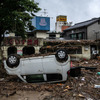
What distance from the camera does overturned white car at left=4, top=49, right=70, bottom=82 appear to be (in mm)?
5258

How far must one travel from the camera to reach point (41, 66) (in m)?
5.27

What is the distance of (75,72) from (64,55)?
213 cm

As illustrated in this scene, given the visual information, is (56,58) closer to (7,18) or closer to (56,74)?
(56,74)

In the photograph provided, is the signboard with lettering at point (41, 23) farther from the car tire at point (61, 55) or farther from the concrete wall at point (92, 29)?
the car tire at point (61, 55)

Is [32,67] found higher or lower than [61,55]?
lower

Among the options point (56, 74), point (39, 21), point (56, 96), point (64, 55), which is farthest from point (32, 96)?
point (39, 21)

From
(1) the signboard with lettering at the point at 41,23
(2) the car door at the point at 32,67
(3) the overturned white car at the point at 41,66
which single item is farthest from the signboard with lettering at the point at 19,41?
(1) the signboard with lettering at the point at 41,23

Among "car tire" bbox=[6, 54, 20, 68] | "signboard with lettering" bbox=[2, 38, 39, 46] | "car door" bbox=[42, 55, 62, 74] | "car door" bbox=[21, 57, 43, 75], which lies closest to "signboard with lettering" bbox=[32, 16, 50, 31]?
"signboard with lettering" bbox=[2, 38, 39, 46]

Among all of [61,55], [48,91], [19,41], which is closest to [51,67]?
[61,55]

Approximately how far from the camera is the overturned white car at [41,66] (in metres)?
5.26

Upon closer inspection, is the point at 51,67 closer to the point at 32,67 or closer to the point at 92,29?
the point at 32,67

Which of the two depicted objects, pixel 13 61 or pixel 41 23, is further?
pixel 41 23

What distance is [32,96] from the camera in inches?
184

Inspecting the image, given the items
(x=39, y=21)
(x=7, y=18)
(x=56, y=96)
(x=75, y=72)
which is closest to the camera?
(x=56, y=96)
